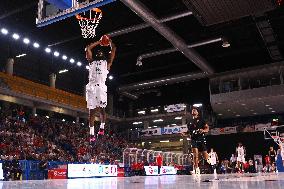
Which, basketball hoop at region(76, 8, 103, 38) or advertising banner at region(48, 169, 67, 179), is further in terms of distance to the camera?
basketball hoop at region(76, 8, 103, 38)

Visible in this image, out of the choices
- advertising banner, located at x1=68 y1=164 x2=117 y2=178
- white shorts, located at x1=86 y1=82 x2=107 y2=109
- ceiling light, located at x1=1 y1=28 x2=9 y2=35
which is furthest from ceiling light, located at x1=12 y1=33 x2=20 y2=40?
white shorts, located at x1=86 y1=82 x2=107 y2=109

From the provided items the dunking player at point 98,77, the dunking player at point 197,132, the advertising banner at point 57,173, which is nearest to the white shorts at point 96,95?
the dunking player at point 98,77

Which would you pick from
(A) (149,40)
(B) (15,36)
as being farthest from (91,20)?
(B) (15,36)

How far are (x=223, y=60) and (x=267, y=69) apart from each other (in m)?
3.92

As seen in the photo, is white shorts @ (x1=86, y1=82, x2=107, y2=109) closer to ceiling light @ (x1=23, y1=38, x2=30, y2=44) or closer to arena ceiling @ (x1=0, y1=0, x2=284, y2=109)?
arena ceiling @ (x1=0, y1=0, x2=284, y2=109)

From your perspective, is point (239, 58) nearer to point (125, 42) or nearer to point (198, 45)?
→ point (198, 45)

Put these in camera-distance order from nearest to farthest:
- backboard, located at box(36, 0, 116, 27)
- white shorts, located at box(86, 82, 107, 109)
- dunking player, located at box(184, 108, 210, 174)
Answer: white shorts, located at box(86, 82, 107, 109) < backboard, located at box(36, 0, 116, 27) < dunking player, located at box(184, 108, 210, 174)

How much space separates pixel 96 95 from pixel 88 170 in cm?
983

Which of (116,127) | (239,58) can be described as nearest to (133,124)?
(116,127)

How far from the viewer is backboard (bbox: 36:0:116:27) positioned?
9148 mm

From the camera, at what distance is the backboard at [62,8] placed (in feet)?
30.0

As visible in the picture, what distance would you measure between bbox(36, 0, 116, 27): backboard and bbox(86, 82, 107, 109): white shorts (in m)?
3.53

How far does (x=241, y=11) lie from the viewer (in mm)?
14609

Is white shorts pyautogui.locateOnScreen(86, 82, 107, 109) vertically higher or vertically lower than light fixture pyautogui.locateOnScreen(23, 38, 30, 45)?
lower
